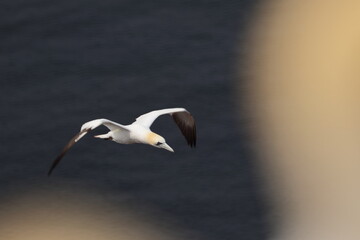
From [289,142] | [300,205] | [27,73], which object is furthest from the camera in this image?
[27,73]

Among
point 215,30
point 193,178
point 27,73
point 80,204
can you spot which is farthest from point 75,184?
point 215,30

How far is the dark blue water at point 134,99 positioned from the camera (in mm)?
36094

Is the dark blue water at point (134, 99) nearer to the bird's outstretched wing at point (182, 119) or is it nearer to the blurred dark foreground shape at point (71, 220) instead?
the blurred dark foreground shape at point (71, 220)

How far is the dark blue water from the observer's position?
36.1m

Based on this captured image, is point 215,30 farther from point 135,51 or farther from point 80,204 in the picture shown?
point 80,204

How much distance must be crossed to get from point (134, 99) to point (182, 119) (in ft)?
29.6

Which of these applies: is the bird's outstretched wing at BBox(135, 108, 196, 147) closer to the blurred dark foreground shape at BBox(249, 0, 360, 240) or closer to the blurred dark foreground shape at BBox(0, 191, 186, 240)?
the blurred dark foreground shape at BBox(0, 191, 186, 240)

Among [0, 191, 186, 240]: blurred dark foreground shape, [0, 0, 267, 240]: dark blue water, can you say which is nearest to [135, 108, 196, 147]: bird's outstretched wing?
[0, 191, 186, 240]: blurred dark foreground shape

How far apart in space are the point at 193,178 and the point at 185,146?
1.97 meters

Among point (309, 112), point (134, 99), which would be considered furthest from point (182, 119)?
point (134, 99)

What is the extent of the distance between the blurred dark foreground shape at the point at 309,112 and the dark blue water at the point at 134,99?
78cm

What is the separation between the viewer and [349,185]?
3600cm

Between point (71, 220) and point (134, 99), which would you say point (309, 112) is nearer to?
point (134, 99)

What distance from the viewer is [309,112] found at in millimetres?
39438
